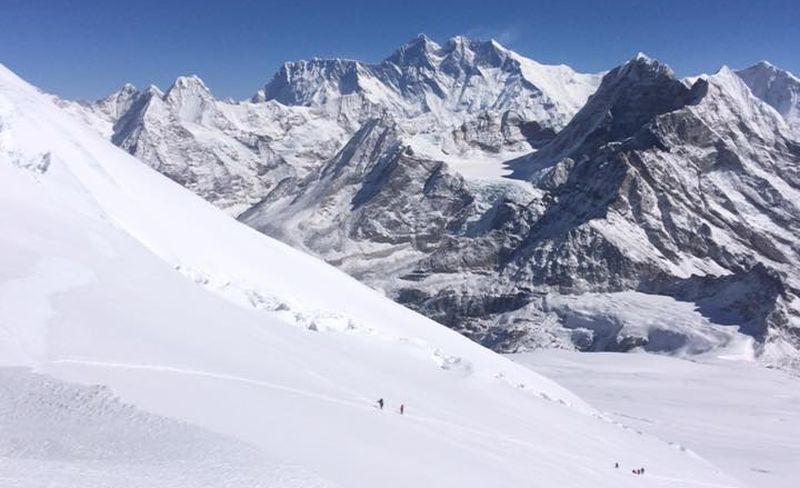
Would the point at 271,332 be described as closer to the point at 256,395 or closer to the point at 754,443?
the point at 256,395

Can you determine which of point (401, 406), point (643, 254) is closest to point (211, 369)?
point (401, 406)

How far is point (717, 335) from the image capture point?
128750mm

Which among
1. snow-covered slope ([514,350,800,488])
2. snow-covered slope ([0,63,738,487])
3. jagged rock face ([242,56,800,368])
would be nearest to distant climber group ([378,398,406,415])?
snow-covered slope ([0,63,738,487])

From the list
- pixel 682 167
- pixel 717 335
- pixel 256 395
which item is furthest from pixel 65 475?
pixel 682 167

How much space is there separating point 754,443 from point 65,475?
186 ft

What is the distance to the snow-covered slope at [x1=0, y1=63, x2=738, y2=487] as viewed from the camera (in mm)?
12602

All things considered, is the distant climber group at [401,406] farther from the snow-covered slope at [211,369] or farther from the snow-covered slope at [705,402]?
the snow-covered slope at [705,402]

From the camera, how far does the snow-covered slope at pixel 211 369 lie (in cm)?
1260

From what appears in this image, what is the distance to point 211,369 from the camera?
59.8 feet

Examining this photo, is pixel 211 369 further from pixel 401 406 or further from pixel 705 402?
pixel 705 402

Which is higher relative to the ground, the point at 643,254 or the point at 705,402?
the point at 643,254

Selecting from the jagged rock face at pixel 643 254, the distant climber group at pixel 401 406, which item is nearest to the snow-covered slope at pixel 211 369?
the distant climber group at pixel 401 406

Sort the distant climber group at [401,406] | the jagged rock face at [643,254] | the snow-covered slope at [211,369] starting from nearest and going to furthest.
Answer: the snow-covered slope at [211,369] < the distant climber group at [401,406] < the jagged rock face at [643,254]

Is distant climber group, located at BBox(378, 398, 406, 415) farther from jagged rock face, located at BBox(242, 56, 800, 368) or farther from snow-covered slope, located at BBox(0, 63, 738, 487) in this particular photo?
jagged rock face, located at BBox(242, 56, 800, 368)
